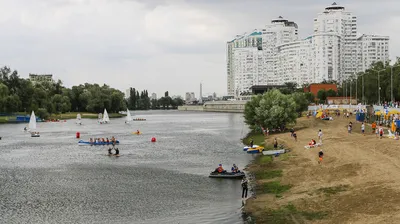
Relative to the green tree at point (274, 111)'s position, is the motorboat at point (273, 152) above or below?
below

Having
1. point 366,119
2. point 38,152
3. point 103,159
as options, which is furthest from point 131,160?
point 366,119

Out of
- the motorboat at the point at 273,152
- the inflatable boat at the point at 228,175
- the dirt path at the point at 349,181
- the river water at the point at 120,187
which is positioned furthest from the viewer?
the motorboat at the point at 273,152

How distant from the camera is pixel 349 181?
44094 millimetres

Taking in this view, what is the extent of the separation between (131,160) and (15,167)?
16.2m

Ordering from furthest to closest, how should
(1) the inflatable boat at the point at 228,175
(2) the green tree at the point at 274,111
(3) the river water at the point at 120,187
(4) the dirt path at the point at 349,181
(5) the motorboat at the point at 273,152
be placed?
(2) the green tree at the point at 274,111 → (5) the motorboat at the point at 273,152 → (1) the inflatable boat at the point at 228,175 → (3) the river water at the point at 120,187 → (4) the dirt path at the point at 349,181

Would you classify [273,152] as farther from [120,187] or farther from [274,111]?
[274,111]

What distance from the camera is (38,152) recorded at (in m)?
88.4

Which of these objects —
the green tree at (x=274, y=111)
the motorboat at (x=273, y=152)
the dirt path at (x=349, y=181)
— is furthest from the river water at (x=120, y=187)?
the green tree at (x=274, y=111)

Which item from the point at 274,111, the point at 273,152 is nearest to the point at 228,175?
the point at 273,152

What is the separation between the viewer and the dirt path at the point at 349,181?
111 ft

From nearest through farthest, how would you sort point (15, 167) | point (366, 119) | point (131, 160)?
1. point (15, 167)
2. point (131, 160)
3. point (366, 119)

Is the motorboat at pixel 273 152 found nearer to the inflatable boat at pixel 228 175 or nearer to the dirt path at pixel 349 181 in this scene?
the dirt path at pixel 349 181

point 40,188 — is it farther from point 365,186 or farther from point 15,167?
point 365,186

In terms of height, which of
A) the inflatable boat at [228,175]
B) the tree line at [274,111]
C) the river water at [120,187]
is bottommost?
the river water at [120,187]
